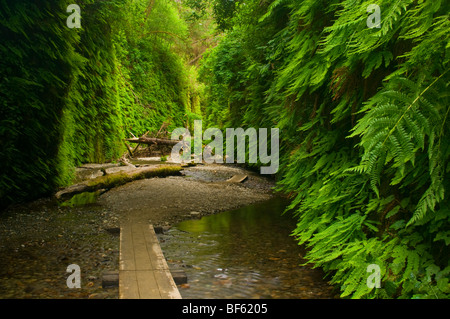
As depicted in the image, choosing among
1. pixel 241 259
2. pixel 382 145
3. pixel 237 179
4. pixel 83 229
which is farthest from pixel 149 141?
pixel 382 145

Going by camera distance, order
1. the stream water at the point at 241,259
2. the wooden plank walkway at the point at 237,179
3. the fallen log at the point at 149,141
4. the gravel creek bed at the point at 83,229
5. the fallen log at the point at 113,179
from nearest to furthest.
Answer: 1. the gravel creek bed at the point at 83,229
2. the stream water at the point at 241,259
3. the fallen log at the point at 113,179
4. the wooden plank walkway at the point at 237,179
5. the fallen log at the point at 149,141

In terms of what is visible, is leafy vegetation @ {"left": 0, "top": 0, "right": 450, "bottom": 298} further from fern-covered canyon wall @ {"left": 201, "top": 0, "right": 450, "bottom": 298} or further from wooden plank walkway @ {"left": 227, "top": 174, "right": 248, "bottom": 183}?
wooden plank walkway @ {"left": 227, "top": 174, "right": 248, "bottom": 183}

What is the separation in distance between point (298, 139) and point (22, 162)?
16.8ft

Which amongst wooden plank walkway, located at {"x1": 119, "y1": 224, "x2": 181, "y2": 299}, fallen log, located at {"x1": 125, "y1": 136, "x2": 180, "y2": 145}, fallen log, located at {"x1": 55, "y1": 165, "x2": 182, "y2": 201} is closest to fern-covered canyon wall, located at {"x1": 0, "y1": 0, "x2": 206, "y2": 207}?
fallen log, located at {"x1": 55, "y1": 165, "x2": 182, "y2": 201}

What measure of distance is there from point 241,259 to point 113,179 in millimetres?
5788

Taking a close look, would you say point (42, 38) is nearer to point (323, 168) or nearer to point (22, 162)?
point (22, 162)

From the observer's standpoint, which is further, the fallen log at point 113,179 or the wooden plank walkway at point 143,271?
the fallen log at point 113,179

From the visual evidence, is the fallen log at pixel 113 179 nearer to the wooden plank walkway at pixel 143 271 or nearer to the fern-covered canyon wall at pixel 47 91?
the fern-covered canyon wall at pixel 47 91

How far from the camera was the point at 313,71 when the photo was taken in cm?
421

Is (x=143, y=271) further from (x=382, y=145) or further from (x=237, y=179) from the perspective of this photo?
(x=237, y=179)

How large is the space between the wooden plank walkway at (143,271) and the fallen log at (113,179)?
9.88 feet

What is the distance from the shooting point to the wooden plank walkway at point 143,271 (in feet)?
10.1

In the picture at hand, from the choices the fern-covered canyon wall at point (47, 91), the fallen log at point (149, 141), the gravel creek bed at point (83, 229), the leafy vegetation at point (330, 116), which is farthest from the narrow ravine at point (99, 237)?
the fallen log at point (149, 141)
